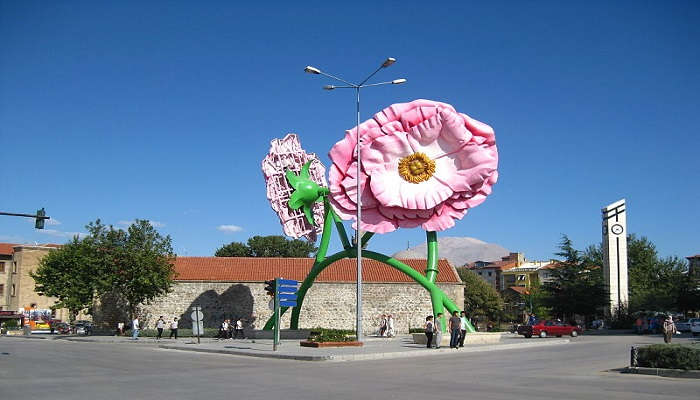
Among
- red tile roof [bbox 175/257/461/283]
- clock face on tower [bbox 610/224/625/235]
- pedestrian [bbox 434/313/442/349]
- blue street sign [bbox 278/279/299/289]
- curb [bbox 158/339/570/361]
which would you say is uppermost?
clock face on tower [bbox 610/224/625/235]

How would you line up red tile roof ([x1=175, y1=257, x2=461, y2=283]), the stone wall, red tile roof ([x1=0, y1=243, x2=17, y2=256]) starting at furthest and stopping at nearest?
red tile roof ([x1=0, y1=243, x2=17, y2=256]) < red tile roof ([x1=175, y1=257, x2=461, y2=283]) < the stone wall

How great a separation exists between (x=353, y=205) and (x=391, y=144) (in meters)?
3.11

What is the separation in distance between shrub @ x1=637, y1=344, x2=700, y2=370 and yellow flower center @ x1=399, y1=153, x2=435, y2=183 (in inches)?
555

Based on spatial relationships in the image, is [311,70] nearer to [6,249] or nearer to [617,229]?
[617,229]

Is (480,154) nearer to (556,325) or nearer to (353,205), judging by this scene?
(353,205)

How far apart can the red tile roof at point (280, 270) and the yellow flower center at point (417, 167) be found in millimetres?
19501

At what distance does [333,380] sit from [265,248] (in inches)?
2702

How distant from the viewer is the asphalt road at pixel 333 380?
1075 centimetres

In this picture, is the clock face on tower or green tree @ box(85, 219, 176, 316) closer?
green tree @ box(85, 219, 176, 316)

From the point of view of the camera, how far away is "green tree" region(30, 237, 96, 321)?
39.4 m

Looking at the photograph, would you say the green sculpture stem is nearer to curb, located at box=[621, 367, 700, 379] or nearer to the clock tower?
curb, located at box=[621, 367, 700, 379]

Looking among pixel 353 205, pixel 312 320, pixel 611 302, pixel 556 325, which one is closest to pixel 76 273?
pixel 312 320

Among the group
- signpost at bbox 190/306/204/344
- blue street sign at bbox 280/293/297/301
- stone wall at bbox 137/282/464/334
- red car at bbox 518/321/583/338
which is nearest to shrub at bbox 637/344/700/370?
blue street sign at bbox 280/293/297/301

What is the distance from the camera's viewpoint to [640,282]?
7369 centimetres
